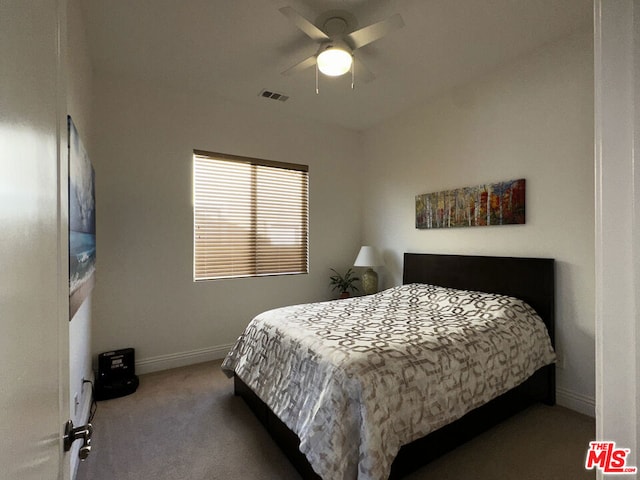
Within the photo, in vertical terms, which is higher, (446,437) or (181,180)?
(181,180)

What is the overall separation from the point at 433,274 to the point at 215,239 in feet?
7.97

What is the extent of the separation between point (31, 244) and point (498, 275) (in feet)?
10.1

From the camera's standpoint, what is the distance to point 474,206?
299cm

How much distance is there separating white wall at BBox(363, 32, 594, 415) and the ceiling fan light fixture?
1614 mm

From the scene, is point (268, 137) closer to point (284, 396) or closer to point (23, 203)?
point (284, 396)

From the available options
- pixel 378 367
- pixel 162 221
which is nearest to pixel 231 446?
pixel 378 367

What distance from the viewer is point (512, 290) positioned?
105 inches

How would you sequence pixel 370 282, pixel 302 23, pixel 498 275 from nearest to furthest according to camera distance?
pixel 302 23 < pixel 498 275 < pixel 370 282

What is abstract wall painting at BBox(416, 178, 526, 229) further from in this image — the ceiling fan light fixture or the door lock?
the door lock

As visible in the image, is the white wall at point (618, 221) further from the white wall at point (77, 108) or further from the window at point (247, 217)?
the window at point (247, 217)

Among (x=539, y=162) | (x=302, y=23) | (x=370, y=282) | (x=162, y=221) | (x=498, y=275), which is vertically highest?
(x=302, y=23)

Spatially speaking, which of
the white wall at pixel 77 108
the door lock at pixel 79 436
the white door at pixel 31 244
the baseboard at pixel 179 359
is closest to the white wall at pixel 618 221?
the white door at pixel 31 244

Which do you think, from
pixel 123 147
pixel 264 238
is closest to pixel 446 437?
pixel 264 238

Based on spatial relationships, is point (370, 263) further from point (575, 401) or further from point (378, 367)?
point (378, 367)
